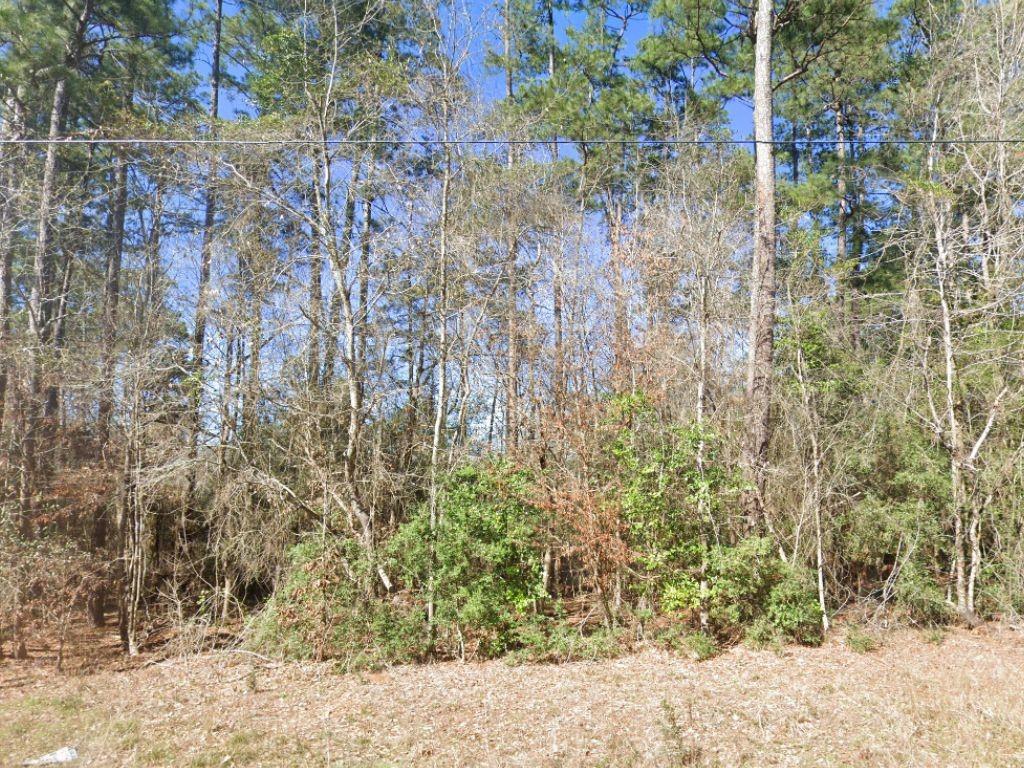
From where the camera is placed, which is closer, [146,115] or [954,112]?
[954,112]

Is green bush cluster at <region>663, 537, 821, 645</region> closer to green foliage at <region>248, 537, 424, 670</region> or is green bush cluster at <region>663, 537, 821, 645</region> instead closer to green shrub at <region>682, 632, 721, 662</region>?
green shrub at <region>682, 632, 721, 662</region>

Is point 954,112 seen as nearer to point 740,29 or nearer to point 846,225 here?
point 740,29

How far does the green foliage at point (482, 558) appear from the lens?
7988 millimetres

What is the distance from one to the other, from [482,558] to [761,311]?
5173 millimetres

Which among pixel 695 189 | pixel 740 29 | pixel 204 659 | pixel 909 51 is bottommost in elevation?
pixel 204 659

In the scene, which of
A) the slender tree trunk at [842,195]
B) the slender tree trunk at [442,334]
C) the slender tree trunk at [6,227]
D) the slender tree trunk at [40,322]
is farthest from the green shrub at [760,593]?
the slender tree trunk at [6,227]

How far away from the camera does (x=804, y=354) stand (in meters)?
9.33

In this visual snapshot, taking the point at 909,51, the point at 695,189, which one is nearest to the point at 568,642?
the point at 695,189

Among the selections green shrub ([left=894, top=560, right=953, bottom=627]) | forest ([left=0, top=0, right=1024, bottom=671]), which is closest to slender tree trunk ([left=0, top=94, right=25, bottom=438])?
forest ([left=0, top=0, right=1024, bottom=671])

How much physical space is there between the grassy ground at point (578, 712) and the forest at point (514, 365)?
582 millimetres

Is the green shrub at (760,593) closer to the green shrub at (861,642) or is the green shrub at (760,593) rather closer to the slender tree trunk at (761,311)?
the green shrub at (861,642)

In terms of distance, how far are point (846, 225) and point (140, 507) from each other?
16434 millimetres

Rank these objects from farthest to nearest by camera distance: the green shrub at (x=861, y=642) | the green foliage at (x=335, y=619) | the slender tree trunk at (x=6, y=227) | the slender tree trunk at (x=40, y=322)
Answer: the slender tree trunk at (x=6, y=227), the slender tree trunk at (x=40, y=322), the green foliage at (x=335, y=619), the green shrub at (x=861, y=642)

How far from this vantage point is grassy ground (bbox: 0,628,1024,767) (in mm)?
4875
